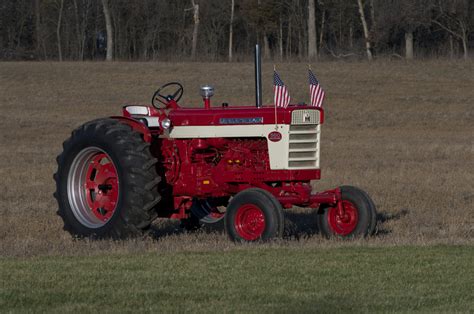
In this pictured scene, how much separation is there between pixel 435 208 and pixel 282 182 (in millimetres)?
3797

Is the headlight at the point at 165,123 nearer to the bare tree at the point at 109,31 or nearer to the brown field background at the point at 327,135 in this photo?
the brown field background at the point at 327,135

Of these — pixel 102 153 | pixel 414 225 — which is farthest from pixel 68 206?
pixel 414 225

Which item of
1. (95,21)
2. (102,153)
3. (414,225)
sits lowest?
(414,225)

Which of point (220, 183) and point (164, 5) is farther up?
point (164, 5)

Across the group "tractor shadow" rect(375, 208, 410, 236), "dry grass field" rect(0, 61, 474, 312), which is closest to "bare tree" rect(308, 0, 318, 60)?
"dry grass field" rect(0, 61, 474, 312)

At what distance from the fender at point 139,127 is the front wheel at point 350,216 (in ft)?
6.66

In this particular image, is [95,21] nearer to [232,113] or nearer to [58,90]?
[58,90]

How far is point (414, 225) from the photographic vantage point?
13.2 metres

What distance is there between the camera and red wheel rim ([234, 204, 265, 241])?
36.3 feet

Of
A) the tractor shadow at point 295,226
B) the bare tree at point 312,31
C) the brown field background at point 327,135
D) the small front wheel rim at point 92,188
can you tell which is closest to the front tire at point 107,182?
the small front wheel rim at point 92,188

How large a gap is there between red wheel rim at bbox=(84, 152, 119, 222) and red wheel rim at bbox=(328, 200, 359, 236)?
2340mm

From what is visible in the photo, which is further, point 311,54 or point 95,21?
point 95,21

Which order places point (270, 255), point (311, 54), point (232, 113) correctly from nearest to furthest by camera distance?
1. point (270, 255)
2. point (232, 113)
3. point (311, 54)

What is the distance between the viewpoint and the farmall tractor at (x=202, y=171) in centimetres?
1130
